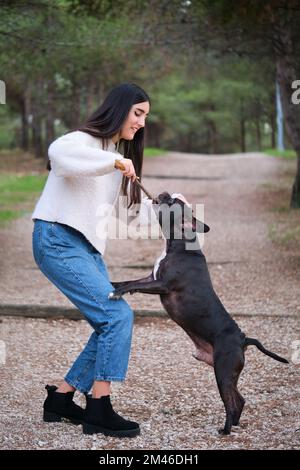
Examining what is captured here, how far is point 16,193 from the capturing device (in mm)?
20469

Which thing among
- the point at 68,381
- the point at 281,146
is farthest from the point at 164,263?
the point at 281,146

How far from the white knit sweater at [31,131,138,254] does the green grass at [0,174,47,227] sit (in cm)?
1064

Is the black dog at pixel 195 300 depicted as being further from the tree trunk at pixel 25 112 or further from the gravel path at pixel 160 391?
the tree trunk at pixel 25 112

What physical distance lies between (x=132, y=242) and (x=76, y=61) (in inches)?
229

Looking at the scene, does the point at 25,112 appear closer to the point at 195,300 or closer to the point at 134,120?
the point at 134,120

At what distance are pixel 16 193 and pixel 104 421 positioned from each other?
1643 centimetres

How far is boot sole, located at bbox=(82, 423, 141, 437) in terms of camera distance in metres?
4.45

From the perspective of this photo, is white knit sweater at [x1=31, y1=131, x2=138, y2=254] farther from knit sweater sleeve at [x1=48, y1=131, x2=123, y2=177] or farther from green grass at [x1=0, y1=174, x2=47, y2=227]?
green grass at [x1=0, y1=174, x2=47, y2=227]

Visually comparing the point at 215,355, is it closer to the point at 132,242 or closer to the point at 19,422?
the point at 19,422

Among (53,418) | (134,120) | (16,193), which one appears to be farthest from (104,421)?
(16,193)

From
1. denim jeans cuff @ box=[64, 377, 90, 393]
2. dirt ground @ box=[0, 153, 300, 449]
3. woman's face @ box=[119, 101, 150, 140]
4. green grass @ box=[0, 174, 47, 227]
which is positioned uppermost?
woman's face @ box=[119, 101, 150, 140]

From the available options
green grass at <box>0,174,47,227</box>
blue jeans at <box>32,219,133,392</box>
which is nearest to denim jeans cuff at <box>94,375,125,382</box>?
blue jeans at <box>32,219,133,392</box>

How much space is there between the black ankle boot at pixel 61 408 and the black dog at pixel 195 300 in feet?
2.39

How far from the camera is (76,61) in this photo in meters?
17.7
